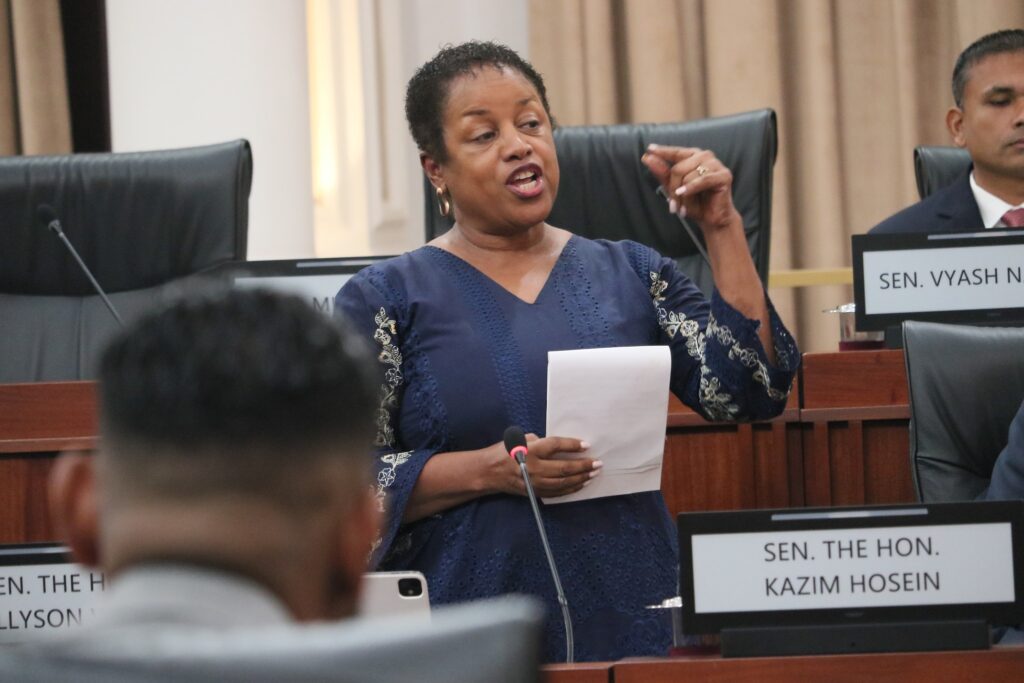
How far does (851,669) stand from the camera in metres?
1.37

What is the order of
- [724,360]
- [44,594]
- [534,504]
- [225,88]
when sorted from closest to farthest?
1. [44,594]
2. [534,504]
3. [724,360]
4. [225,88]

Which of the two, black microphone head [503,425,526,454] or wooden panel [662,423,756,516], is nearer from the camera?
black microphone head [503,425,526,454]

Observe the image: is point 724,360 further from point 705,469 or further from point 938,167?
point 938,167

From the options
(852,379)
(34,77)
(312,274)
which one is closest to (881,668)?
(852,379)

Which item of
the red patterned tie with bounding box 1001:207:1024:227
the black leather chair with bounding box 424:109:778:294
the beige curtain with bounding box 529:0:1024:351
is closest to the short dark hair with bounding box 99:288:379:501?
the black leather chair with bounding box 424:109:778:294

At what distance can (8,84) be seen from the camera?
14.9 feet

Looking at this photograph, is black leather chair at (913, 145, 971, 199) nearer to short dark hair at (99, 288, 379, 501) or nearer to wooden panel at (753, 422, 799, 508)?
wooden panel at (753, 422, 799, 508)

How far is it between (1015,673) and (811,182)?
3.16 metres

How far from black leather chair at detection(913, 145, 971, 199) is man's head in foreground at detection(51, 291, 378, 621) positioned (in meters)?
2.85

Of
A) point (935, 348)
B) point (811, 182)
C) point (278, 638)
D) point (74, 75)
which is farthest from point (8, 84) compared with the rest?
point (278, 638)

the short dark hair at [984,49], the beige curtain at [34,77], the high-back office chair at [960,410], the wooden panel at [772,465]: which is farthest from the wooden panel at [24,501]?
the beige curtain at [34,77]

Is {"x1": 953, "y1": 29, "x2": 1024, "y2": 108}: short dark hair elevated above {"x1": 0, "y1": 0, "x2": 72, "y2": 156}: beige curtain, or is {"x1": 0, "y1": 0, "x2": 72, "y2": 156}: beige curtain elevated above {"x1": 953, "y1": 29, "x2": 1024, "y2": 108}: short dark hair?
{"x1": 0, "y1": 0, "x2": 72, "y2": 156}: beige curtain

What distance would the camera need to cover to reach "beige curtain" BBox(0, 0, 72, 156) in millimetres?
4473

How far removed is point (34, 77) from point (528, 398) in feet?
10.3
